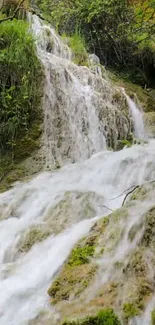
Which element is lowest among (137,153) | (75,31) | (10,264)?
(10,264)

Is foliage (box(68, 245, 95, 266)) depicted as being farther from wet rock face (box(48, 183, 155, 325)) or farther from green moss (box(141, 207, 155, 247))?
green moss (box(141, 207, 155, 247))

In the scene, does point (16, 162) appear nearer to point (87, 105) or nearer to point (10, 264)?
Result: point (87, 105)

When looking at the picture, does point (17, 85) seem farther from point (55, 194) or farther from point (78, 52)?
point (78, 52)

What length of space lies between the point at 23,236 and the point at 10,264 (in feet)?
1.32

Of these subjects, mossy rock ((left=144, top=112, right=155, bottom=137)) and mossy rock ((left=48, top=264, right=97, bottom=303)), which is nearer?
mossy rock ((left=48, top=264, right=97, bottom=303))

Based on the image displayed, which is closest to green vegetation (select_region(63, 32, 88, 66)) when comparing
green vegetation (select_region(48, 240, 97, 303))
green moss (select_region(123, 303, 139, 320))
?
green vegetation (select_region(48, 240, 97, 303))

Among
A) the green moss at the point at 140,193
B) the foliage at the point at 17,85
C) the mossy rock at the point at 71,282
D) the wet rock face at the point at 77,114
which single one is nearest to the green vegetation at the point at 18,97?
the foliage at the point at 17,85

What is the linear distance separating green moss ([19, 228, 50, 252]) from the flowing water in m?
0.05

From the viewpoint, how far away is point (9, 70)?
5949mm

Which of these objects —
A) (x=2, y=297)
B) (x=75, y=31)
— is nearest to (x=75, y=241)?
(x=2, y=297)

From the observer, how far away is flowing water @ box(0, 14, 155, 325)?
2.80m

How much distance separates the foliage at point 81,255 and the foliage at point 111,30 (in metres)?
6.96

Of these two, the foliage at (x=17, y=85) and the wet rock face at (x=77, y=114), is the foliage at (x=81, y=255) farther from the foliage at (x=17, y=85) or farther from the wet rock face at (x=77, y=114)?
the foliage at (x=17, y=85)

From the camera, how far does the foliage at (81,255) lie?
2.93 meters
